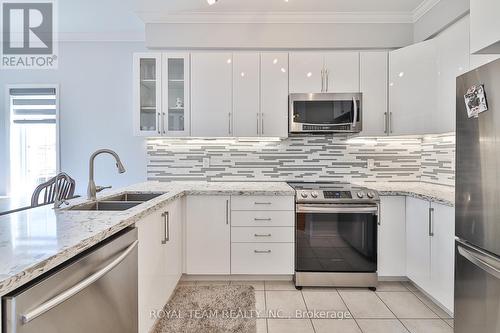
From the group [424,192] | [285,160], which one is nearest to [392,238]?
[424,192]

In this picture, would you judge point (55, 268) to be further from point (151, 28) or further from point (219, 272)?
point (151, 28)

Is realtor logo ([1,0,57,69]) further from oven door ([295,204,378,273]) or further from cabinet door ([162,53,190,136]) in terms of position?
oven door ([295,204,378,273])

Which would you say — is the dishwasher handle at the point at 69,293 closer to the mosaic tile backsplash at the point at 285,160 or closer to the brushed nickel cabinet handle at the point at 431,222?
the mosaic tile backsplash at the point at 285,160

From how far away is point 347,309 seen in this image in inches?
89.1

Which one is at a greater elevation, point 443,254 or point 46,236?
point 46,236

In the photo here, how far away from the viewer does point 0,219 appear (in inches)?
52.6

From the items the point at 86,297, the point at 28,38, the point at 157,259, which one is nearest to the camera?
the point at 86,297

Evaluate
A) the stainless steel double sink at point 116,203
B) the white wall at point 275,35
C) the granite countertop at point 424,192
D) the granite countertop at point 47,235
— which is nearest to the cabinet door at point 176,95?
the white wall at point 275,35

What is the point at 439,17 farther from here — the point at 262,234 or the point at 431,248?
the point at 262,234

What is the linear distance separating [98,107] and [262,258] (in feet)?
8.69

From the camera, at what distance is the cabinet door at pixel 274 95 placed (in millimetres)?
2922

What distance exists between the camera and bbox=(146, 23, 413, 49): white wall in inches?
119

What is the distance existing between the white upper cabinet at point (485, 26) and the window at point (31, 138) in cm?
414

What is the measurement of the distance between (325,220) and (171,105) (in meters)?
1.87
